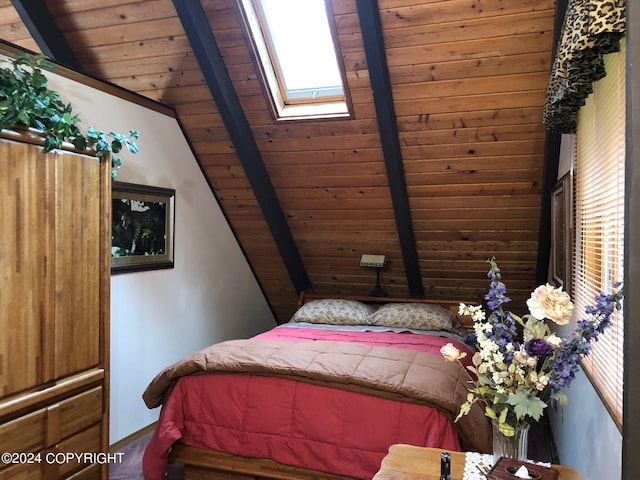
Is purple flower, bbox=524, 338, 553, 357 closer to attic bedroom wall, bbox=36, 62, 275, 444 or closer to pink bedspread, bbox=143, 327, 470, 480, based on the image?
pink bedspread, bbox=143, 327, 470, 480

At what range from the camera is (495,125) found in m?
3.05

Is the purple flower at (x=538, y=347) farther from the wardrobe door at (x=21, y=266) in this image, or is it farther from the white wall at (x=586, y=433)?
the wardrobe door at (x=21, y=266)

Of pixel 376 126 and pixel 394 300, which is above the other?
pixel 376 126

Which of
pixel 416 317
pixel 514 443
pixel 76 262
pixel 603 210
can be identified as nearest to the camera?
pixel 514 443

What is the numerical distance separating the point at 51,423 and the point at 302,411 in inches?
44.2

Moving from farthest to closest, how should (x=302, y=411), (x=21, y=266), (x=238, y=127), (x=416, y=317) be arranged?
(x=416, y=317) < (x=238, y=127) < (x=302, y=411) < (x=21, y=266)

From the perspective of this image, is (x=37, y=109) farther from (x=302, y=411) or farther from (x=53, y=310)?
(x=302, y=411)

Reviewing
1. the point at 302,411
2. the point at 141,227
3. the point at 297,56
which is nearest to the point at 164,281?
the point at 141,227

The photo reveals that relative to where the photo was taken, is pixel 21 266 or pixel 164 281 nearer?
pixel 21 266

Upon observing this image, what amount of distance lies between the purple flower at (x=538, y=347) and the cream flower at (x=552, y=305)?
0.06 m

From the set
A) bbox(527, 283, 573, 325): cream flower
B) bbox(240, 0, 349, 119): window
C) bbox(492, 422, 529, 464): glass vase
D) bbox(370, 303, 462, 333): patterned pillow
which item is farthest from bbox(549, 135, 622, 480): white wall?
bbox(240, 0, 349, 119): window

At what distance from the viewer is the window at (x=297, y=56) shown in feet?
9.59

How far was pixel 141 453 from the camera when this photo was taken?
2.98 meters

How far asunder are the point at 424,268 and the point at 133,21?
2895mm
